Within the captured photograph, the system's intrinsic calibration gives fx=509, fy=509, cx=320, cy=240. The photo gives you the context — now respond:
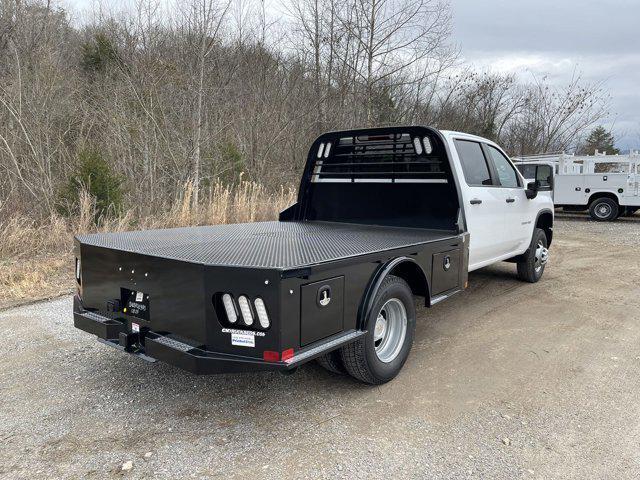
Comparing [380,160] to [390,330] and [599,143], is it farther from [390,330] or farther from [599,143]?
[599,143]

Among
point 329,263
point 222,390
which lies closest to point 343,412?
point 222,390

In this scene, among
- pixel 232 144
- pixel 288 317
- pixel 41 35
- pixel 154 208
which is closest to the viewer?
pixel 288 317

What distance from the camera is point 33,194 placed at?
1006 centimetres

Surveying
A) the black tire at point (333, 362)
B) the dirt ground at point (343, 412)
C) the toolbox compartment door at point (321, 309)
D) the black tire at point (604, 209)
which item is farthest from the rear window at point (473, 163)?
the black tire at point (604, 209)

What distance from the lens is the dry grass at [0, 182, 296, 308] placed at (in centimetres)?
653

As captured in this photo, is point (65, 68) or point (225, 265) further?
point (65, 68)

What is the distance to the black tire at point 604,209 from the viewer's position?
16.5m

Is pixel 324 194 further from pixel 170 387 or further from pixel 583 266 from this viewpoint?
pixel 583 266

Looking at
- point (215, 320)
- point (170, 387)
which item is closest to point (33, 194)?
point (170, 387)

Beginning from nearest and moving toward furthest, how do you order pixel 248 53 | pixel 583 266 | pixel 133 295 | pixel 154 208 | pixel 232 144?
1. pixel 133 295
2. pixel 583 266
3. pixel 154 208
4. pixel 232 144
5. pixel 248 53

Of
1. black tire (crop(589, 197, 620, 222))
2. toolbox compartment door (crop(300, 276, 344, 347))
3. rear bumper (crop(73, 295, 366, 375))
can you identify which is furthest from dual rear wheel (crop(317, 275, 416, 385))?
black tire (crop(589, 197, 620, 222))

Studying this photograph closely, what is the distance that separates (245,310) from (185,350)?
0.48m

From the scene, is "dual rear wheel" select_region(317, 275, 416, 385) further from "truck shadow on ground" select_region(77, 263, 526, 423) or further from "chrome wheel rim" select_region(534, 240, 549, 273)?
"chrome wheel rim" select_region(534, 240, 549, 273)

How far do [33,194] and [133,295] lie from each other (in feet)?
26.4
